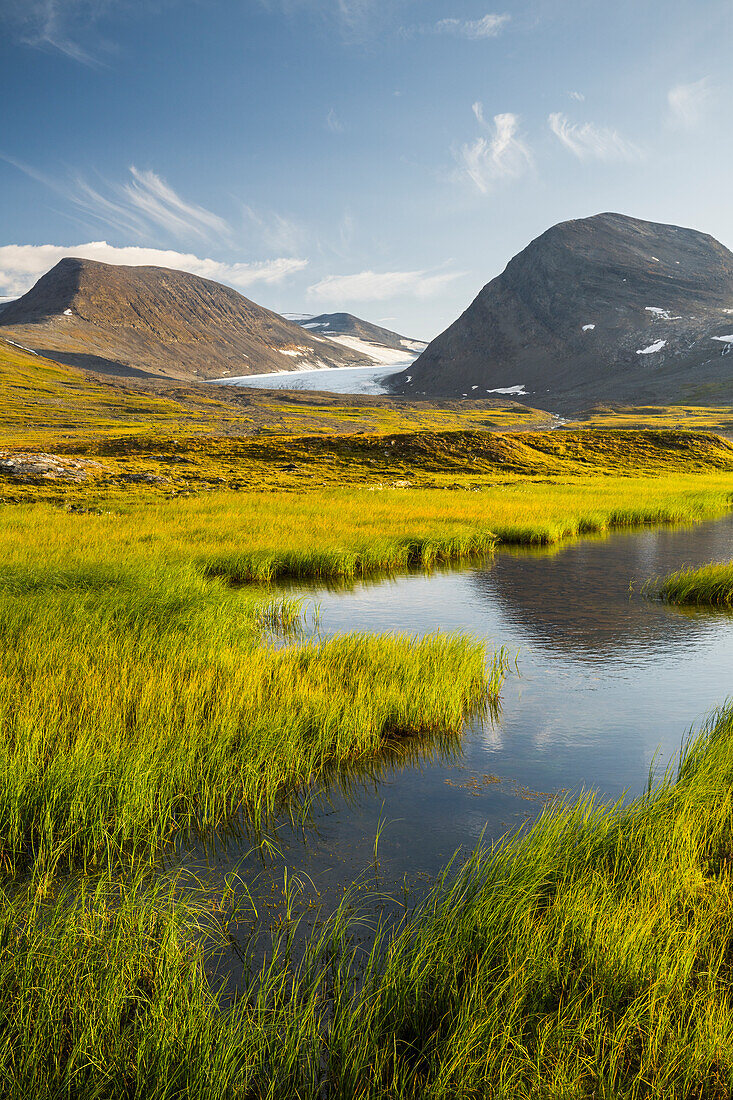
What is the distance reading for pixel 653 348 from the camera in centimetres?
19175

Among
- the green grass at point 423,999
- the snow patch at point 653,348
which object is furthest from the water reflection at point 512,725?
the snow patch at point 653,348

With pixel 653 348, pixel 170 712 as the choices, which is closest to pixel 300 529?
pixel 170 712

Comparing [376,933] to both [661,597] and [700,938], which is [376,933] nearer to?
[700,938]

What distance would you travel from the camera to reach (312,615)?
49.9 feet

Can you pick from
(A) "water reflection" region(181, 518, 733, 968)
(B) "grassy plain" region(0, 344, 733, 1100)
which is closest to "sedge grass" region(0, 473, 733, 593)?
(B) "grassy plain" region(0, 344, 733, 1100)

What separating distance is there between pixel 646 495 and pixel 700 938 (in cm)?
3501

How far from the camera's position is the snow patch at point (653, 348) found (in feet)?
625

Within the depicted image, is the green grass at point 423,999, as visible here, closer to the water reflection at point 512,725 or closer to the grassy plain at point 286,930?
the grassy plain at point 286,930

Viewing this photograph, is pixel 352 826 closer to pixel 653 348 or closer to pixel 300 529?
pixel 300 529

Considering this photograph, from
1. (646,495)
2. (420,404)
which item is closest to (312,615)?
(646,495)

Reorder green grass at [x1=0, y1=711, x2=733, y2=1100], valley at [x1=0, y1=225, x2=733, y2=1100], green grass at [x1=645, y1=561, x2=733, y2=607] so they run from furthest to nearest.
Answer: green grass at [x1=645, y1=561, x2=733, y2=607] < valley at [x1=0, y1=225, x2=733, y2=1100] < green grass at [x1=0, y1=711, x2=733, y2=1100]

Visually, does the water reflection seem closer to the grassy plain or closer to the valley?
the valley

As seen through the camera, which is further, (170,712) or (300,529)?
(300,529)

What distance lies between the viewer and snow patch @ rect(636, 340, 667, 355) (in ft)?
625
